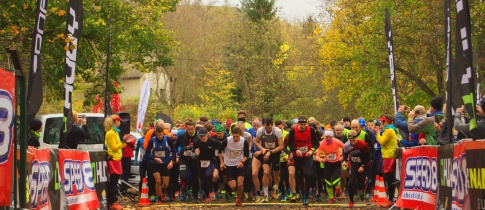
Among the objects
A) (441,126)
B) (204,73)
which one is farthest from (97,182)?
(204,73)

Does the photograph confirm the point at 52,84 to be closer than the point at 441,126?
No

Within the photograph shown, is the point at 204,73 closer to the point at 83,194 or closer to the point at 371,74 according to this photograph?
the point at 371,74

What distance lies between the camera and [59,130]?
70.5ft

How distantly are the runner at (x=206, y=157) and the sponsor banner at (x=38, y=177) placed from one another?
27.7 ft

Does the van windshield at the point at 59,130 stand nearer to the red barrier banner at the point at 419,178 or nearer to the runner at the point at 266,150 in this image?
the runner at the point at 266,150

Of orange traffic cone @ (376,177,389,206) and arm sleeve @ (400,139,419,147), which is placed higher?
arm sleeve @ (400,139,419,147)

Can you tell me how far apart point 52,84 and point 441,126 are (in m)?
16.1

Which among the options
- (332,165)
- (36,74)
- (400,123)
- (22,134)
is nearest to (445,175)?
(400,123)

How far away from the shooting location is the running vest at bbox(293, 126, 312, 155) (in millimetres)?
20125

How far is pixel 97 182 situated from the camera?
54.2ft

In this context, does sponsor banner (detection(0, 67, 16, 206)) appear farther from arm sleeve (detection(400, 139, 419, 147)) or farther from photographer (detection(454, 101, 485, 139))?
arm sleeve (detection(400, 139, 419, 147))

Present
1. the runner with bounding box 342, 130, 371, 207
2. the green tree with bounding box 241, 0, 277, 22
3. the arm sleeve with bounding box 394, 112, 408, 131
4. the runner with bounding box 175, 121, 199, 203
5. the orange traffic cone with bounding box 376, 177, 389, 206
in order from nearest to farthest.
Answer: the arm sleeve with bounding box 394, 112, 408, 131 → the orange traffic cone with bounding box 376, 177, 389, 206 → the runner with bounding box 342, 130, 371, 207 → the runner with bounding box 175, 121, 199, 203 → the green tree with bounding box 241, 0, 277, 22

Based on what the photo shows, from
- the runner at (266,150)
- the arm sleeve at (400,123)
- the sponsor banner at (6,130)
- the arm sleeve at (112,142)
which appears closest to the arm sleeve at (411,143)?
the arm sleeve at (400,123)

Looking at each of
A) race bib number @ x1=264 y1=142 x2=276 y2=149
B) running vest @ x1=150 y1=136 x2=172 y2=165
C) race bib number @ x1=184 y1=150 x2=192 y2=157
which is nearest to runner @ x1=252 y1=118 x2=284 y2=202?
race bib number @ x1=264 y1=142 x2=276 y2=149
